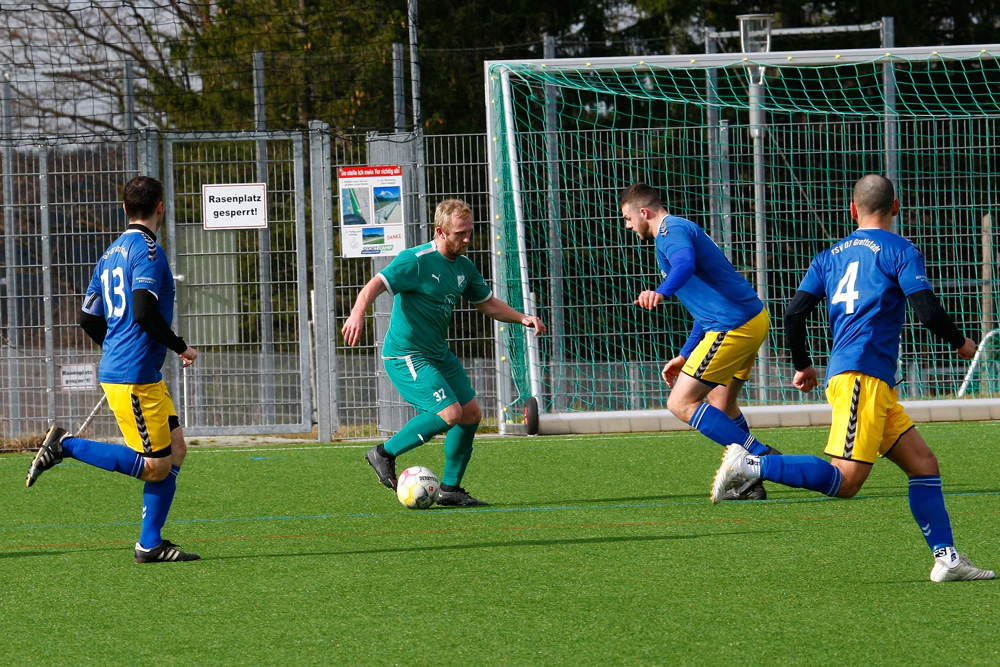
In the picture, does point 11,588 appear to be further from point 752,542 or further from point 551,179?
point 551,179

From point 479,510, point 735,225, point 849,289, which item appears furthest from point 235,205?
point 849,289

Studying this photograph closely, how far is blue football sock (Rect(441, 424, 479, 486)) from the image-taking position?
7.78 meters

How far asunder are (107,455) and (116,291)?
77 centimetres

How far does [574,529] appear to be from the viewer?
6730mm

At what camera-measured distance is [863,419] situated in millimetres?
4996

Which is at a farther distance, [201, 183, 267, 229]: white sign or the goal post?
the goal post

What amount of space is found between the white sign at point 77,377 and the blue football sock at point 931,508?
28.8 ft

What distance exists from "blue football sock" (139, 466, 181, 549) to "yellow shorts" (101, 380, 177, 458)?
0.52 feet

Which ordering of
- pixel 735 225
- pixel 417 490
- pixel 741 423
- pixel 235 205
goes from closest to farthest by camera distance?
pixel 417 490 → pixel 741 423 → pixel 235 205 → pixel 735 225

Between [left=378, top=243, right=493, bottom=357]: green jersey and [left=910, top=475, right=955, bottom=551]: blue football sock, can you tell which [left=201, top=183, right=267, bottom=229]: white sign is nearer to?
[left=378, top=243, right=493, bottom=357]: green jersey

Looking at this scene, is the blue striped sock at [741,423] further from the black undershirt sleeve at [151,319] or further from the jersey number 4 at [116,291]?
the jersey number 4 at [116,291]

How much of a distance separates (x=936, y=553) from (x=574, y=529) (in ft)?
6.97

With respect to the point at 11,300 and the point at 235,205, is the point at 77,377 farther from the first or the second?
the point at 235,205

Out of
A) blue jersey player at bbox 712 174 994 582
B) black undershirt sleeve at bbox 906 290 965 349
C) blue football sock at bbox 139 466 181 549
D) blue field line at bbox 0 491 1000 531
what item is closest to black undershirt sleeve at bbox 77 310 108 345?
blue football sock at bbox 139 466 181 549
